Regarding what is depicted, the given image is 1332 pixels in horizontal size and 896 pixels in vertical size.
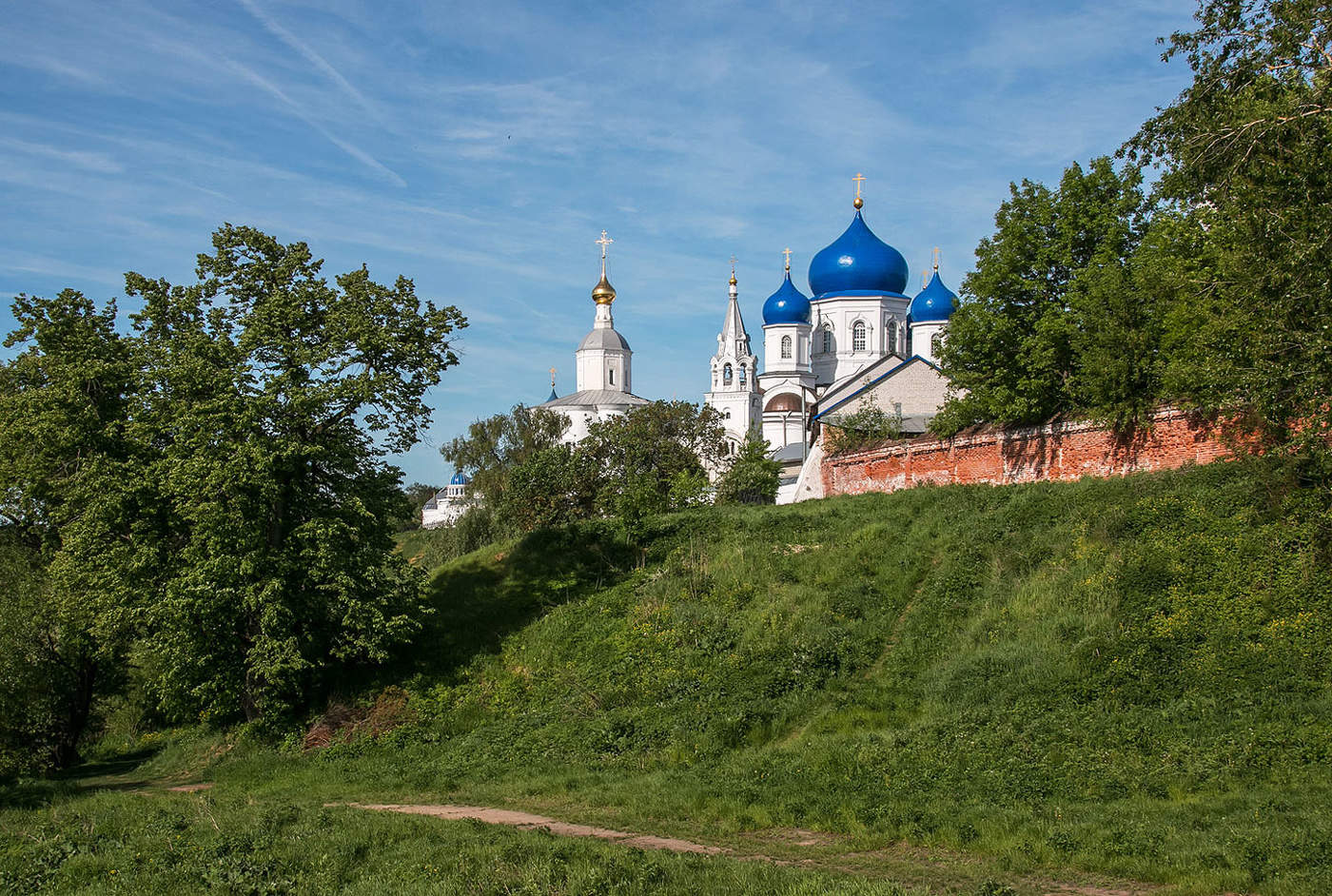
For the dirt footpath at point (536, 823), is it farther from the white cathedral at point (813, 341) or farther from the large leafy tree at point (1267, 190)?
the white cathedral at point (813, 341)

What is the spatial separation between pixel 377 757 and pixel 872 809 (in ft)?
30.5

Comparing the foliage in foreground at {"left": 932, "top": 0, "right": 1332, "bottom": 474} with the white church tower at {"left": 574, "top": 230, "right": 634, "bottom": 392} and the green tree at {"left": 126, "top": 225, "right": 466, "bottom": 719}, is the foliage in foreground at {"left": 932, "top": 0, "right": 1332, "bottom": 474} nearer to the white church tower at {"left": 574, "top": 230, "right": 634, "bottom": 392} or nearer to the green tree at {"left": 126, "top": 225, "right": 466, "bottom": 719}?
the green tree at {"left": 126, "top": 225, "right": 466, "bottom": 719}

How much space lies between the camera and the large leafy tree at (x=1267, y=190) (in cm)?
1288

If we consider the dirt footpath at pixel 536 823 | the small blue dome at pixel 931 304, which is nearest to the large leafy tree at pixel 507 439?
the small blue dome at pixel 931 304

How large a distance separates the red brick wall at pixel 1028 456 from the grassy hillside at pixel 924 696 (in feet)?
6.75

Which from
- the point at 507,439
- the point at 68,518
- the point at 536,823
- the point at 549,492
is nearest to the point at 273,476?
the point at 68,518

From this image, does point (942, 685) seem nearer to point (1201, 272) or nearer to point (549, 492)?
point (1201, 272)

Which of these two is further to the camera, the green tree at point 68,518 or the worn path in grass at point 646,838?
the green tree at point 68,518

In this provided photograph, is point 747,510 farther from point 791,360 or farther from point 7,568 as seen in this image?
point 791,360

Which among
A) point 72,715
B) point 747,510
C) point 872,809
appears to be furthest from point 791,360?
point 872,809

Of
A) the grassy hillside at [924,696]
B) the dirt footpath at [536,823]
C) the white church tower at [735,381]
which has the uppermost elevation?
the white church tower at [735,381]

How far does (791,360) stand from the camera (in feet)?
200

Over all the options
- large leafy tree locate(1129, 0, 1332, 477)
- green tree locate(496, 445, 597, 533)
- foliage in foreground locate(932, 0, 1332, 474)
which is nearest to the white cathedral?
green tree locate(496, 445, 597, 533)

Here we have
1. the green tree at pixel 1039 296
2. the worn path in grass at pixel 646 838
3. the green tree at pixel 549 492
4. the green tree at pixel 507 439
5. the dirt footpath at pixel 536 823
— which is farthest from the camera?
the green tree at pixel 507 439
